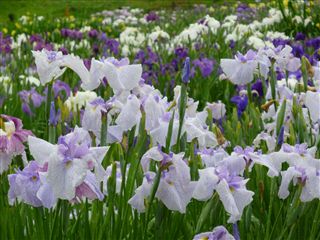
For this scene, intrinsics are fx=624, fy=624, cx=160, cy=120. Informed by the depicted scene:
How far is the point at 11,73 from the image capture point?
5.61m

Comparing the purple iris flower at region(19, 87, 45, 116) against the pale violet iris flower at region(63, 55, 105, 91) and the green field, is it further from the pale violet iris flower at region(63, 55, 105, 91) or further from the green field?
the green field

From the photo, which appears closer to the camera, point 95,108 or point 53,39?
point 95,108

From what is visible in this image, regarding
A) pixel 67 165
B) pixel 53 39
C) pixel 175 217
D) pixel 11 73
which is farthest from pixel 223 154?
pixel 53 39

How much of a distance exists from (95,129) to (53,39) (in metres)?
7.05

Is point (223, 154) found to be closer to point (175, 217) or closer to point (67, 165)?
point (175, 217)

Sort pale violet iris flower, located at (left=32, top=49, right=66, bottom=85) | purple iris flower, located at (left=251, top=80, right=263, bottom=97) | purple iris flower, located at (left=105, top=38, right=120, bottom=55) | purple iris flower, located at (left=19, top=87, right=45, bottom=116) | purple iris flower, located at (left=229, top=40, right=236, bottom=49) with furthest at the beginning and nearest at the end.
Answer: purple iris flower, located at (left=105, top=38, right=120, bottom=55), purple iris flower, located at (left=229, top=40, right=236, bottom=49), purple iris flower, located at (left=19, top=87, right=45, bottom=116), purple iris flower, located at (left=251, top=80, right=263, bottom=97), pale violet iris flower, located at (left=32, top=49, right=66, bottom=85)

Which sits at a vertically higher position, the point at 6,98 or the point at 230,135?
the point at 230,135

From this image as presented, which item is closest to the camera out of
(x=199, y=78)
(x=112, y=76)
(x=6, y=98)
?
(x=112, y=76)

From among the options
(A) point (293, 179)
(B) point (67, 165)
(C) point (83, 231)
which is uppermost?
(B) point (67, 165)

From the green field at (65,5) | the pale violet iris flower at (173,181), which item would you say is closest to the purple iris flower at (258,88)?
the pale violet iris flower at (173,181)

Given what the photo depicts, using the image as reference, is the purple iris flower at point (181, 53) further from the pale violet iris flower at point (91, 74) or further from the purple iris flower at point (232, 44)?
the pale violet iris flower at point (91, 74)

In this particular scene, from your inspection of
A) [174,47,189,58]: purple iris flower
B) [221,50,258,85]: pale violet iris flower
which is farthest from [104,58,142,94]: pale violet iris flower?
[174,47,189,58]: purple iris flower

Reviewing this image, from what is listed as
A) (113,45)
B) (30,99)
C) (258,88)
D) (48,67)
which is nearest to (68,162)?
(48,67)

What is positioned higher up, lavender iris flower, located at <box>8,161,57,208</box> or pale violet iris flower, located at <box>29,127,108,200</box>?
pale violet iris flower, located at <box>29,127,108,200</box>
